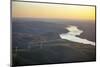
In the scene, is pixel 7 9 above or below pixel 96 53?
above

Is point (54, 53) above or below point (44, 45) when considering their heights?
below

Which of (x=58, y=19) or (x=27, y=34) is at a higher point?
(x=58, y=19)

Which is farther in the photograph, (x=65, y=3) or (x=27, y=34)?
(x=65, y=3)

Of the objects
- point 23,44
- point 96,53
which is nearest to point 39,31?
point 23,44

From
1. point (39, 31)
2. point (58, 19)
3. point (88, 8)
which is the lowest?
point (39, 31)

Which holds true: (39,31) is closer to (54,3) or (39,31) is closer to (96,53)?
(54,3)

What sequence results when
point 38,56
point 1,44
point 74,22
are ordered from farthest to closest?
point 74,22 → point 38,56 → point 1,44

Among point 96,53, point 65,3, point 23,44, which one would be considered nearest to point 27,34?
point 23,44

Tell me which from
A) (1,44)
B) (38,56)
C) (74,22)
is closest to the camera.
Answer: (1,44)

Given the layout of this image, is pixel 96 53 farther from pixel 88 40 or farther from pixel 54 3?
pixel 54 3
